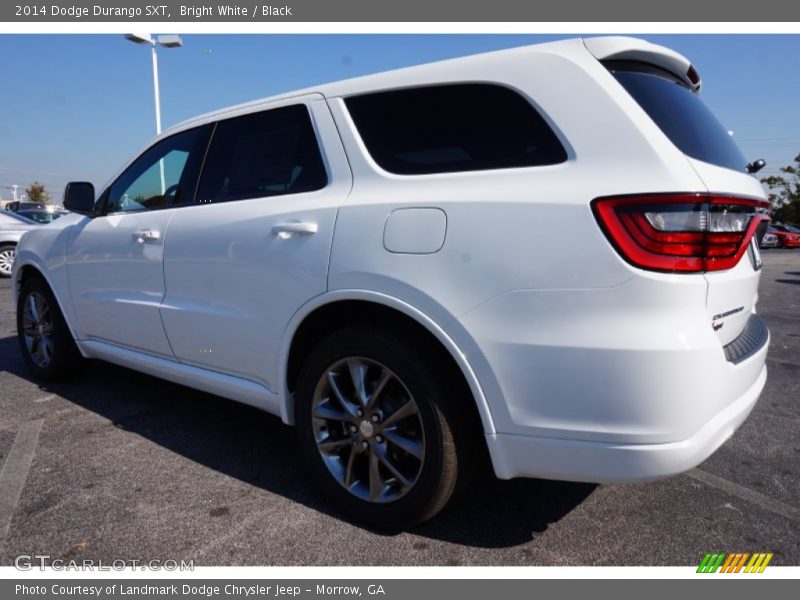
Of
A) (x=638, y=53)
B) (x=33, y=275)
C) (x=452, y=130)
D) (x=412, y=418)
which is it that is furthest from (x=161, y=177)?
(x=638, y=53)

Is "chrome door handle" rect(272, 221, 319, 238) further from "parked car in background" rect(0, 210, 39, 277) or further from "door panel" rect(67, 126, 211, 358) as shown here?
"parked car in background" rect(0, 210, 39, 277)

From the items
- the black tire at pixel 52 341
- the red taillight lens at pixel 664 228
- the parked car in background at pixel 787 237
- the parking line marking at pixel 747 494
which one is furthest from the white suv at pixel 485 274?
the parked car in background at pixel 787 237

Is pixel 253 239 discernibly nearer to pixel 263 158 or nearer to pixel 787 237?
pixel 263 158

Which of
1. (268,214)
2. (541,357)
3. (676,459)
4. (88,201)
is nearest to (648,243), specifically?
(541,357)

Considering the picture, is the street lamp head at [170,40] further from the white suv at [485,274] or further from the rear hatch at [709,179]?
the rear hatch at [709,179]

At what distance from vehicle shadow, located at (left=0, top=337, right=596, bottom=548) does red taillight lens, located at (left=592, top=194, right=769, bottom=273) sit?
1218 millimetres

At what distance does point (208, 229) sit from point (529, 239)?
67.5 inches

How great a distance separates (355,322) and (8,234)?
1240cm

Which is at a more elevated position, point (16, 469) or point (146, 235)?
point (146, 235)

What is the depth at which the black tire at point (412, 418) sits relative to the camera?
2.09 metres

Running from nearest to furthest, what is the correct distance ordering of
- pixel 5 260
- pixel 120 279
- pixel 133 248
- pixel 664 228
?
pixel 664 228 → pixel 133 248 → pixel 120 279 → pixel 5 260

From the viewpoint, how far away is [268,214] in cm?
261

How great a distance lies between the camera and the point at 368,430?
234 centimetres

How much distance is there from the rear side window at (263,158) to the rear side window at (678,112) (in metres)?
1.26
